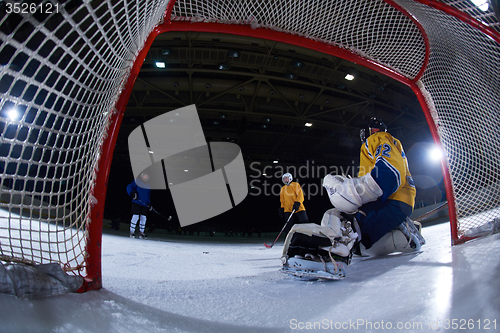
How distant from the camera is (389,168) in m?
1.37

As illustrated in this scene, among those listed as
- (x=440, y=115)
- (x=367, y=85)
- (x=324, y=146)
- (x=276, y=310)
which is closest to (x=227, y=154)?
(x=324, y=146)

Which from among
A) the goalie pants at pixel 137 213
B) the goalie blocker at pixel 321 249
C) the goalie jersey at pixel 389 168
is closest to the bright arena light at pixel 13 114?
the goalie blocker at pixel 321 249

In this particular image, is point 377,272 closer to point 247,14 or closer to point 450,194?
point 450,194

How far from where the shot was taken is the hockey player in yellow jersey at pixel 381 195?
1.33 meters

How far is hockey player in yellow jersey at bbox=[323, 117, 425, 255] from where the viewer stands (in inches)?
52.5

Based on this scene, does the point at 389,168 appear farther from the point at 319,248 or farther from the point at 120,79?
the point at 120,79

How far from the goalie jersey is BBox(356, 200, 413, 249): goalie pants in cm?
5

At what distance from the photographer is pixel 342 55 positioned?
1.73m

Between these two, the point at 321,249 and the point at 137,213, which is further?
the point at 137,213

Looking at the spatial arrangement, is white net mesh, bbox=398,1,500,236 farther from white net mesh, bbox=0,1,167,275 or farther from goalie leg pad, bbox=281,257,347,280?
white net mesh, bbox=0,1,167,275

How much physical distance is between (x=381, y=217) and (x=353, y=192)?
1.06ft

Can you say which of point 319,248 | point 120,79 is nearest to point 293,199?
point 319,248

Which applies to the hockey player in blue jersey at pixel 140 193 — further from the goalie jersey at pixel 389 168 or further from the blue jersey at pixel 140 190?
the goalie jersey at pixel 389 168

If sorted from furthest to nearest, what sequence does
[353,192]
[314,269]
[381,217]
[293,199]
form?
1. [293,199]
2. [381,217]
3. [353,192]
4. [314,269]
